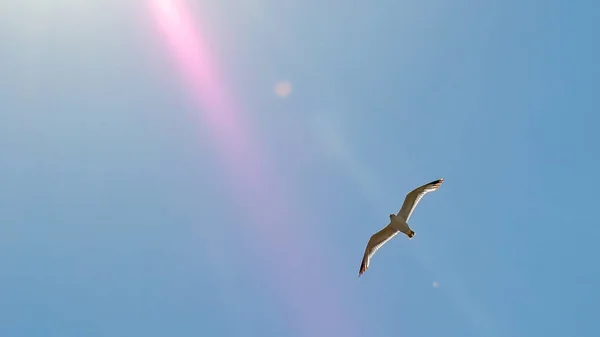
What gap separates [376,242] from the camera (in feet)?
153

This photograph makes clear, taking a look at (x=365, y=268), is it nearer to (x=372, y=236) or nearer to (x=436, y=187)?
(x=372, y=236)

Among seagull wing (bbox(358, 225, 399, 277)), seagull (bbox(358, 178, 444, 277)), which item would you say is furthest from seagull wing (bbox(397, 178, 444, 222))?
seagull wing (bbox(358, 225, 399, 277))

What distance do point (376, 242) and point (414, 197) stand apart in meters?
5.63

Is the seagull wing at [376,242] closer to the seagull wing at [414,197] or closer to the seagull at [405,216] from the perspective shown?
the seagull at [405,216]

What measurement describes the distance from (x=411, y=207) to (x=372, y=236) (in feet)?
15.0

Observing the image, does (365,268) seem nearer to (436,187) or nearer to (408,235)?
(408,235)

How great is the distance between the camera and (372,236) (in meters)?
46.4

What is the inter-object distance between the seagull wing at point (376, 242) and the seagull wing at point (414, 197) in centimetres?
221

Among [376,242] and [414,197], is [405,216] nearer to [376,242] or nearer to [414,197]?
[414,197]

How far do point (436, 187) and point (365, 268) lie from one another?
30.0ft

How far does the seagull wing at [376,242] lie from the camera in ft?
150

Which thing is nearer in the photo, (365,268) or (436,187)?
(436,187)

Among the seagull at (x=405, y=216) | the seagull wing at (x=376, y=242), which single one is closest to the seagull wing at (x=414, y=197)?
the seagull at (x=405, y=216)

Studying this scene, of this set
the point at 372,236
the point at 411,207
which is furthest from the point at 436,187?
the point at 372,236
